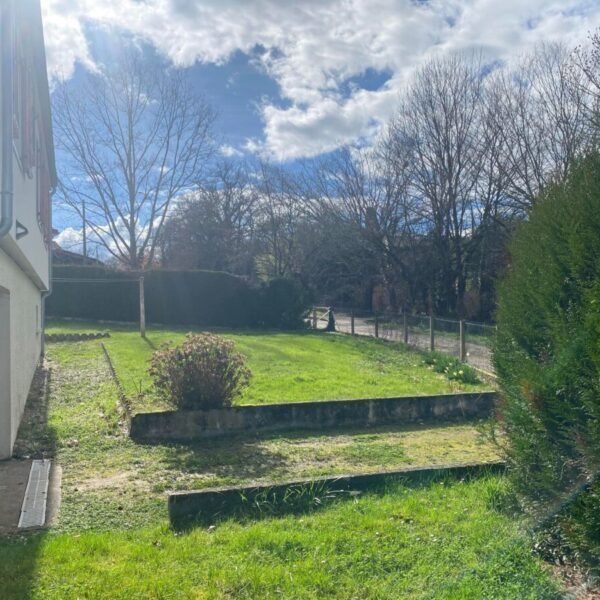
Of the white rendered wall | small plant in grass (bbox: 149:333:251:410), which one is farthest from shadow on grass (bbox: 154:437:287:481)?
the white rendered wall

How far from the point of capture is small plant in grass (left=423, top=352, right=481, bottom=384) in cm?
1064

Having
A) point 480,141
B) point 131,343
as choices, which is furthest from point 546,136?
point 131,343

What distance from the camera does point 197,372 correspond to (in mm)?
6930

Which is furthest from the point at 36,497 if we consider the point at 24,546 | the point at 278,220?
the point at 278,220

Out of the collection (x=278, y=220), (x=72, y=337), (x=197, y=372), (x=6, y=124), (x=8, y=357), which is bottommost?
(x=72, y=337)

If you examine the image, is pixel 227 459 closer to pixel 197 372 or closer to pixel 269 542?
pixel 197 372

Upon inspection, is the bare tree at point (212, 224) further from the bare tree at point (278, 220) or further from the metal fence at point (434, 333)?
the metal fence at point (434, 333)

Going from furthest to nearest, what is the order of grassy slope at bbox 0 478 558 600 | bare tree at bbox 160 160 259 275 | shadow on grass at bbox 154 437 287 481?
bare tree at bbox 160 160 259 275 → shadow on grass at bbox 154 437 287 481 → grassy slope at bbox 0 478 558 600

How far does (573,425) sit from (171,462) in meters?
4.20

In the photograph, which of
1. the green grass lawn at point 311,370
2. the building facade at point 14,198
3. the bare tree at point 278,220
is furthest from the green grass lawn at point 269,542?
the bare tree at point 278,220

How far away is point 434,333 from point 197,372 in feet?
29.3

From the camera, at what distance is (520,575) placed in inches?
118

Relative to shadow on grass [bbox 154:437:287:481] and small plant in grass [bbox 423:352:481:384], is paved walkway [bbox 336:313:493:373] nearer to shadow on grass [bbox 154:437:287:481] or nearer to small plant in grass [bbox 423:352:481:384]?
small plant in grass [bbox 423:352:481:384]

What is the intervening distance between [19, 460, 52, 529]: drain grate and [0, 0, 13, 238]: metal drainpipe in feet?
7.51
